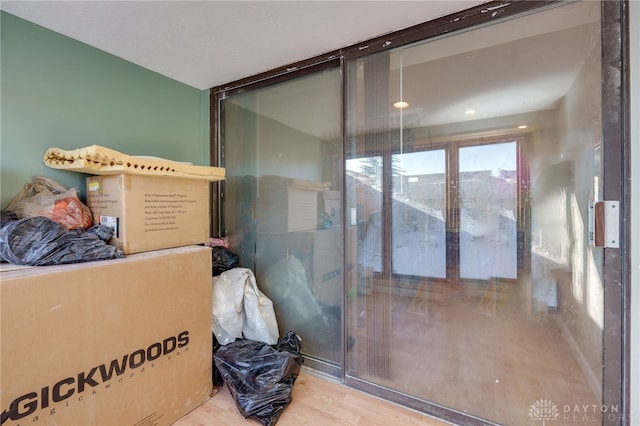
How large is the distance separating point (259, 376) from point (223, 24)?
1924 mm

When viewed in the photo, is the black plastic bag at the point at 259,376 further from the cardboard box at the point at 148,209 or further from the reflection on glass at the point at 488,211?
the reflection on glass at the point at 488,211

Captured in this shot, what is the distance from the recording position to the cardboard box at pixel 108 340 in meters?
0.96

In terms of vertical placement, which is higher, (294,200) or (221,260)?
(294,200)

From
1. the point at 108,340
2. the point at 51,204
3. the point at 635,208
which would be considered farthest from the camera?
the point at 51,204

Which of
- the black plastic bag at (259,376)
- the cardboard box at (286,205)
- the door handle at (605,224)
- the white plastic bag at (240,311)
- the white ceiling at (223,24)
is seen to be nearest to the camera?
the door handle at (605,224)

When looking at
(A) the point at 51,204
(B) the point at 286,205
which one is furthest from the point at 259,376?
(A) the point at 51,204

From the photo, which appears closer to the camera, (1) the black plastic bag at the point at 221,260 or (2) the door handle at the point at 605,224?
(2) the door handle at the point at 605,224

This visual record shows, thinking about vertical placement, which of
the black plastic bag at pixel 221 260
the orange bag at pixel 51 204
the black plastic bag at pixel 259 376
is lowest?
the black plastic bag at pixel 259 376

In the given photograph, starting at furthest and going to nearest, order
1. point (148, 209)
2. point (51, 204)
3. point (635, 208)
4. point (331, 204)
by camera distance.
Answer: point (331, 204), point (148, 209), point (51, 204), point (635, 208)

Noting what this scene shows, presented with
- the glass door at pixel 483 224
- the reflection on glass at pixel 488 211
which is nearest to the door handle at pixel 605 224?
the glass door at pixel 483 224

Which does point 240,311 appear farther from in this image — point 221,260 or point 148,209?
point 148,209

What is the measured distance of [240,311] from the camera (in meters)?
1.78

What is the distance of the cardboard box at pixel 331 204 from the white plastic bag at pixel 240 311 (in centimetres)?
70

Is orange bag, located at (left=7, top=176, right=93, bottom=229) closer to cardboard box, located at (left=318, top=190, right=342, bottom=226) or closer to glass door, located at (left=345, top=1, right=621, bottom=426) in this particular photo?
cardboard box, located at (left=318, top=190, right=342, bottom=226)
